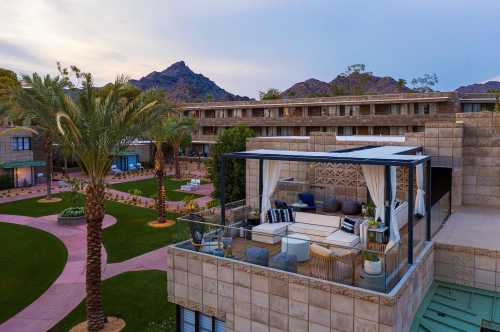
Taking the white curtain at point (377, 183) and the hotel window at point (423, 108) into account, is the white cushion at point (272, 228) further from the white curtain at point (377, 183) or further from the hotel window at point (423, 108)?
the hotel window at point (423, 108)

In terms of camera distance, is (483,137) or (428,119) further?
(428,119)

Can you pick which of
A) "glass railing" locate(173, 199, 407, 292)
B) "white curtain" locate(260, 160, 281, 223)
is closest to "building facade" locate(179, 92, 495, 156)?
"white curtain" locate(260, 160, 281, 223)

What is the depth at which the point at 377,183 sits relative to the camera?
508 inches

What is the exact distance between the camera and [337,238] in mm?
13242

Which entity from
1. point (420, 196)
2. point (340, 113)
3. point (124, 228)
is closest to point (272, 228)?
point (420, 196)

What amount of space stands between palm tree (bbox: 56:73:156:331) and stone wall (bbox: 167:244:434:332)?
2.80 m

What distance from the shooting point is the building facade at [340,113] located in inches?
2064

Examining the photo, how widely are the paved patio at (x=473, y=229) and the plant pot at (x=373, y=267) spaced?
476cm

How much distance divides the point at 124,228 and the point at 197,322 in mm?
16057

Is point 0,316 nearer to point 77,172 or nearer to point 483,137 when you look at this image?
point 483,137

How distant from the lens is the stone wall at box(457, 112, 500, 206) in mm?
18656

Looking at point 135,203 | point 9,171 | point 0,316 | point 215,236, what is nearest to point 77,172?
point 9,171

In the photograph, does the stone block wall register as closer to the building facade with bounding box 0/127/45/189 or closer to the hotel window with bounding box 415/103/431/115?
the building facade with bounding box 0/127/45/189

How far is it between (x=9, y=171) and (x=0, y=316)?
111 ft
